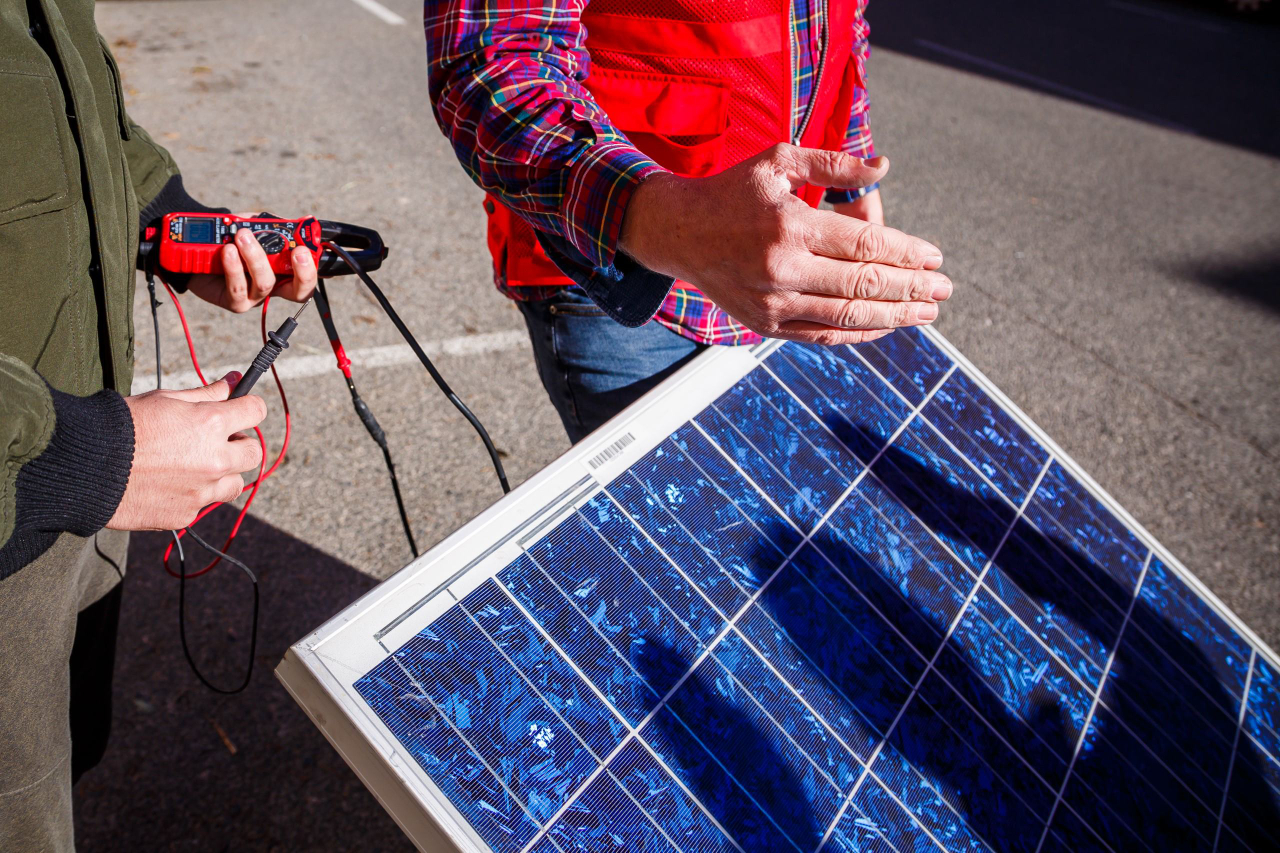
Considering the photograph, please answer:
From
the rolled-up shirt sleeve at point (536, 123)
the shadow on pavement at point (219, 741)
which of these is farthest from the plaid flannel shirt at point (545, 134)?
the shadow on pavement at point (219, 741)

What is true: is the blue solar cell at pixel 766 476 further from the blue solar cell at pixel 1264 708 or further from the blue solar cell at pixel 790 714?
the blue solar cell at pixel 1264 708

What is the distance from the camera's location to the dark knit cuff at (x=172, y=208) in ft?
5.13

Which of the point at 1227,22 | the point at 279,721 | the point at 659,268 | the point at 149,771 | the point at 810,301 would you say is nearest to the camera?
the point at 810,301

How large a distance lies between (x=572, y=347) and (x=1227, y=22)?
46.6 ft

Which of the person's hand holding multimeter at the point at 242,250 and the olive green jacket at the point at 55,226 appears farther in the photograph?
the person's hand holding multimeter at the point at 242,250

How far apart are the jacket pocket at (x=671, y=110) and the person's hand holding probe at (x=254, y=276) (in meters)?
0.59

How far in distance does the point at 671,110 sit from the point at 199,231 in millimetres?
863

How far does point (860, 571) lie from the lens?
1360 mm

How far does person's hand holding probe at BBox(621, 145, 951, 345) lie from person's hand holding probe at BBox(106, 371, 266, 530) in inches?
25.2

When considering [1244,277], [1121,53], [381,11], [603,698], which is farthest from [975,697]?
[1121,53]

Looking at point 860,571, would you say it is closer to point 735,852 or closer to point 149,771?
point 735,852

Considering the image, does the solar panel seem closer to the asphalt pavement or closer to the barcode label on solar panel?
the barcode label on solar panel

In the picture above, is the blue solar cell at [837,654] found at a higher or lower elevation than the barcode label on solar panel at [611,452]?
lower

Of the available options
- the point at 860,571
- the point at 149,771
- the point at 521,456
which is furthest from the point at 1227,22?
the point at 149,771
